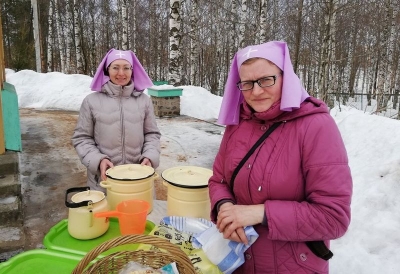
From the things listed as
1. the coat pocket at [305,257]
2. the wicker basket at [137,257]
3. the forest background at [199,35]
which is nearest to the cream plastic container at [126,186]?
the wicker basket at [137,257]

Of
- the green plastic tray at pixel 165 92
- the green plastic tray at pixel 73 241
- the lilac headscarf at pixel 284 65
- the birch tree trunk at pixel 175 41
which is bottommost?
the green plastic tray at pixel 73 241

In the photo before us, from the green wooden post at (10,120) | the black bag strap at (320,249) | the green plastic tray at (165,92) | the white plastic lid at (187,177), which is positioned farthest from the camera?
the green plastic tray at (165,92)

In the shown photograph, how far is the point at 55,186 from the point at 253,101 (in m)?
4.45

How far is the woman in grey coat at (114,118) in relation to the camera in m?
2.57

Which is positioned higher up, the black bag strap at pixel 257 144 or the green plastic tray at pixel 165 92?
the green plastic tray at pixel 165 92

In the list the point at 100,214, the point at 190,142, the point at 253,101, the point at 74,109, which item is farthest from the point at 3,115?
the point at 74,109

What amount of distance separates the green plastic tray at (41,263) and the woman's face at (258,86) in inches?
44.8

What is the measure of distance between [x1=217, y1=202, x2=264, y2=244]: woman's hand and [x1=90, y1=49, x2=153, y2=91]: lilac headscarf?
1.63 metres

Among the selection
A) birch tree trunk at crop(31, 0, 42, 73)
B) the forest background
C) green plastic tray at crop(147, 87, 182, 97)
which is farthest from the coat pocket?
the forest background

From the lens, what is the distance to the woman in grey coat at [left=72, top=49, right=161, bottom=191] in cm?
257

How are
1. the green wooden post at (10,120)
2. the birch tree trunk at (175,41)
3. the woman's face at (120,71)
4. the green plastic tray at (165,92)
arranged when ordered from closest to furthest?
the woman's face at (120,71)
the green wooden post at (10,120)
the green plastic tray at (165,92)
the birch tree trunk at (175,41)

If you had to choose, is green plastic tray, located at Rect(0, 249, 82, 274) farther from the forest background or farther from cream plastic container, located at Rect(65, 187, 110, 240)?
the forest background

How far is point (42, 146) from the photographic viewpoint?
7.08 meters

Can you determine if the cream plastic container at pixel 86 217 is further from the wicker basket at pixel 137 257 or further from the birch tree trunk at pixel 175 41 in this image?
the birch tree trunk at pixel 175 41
